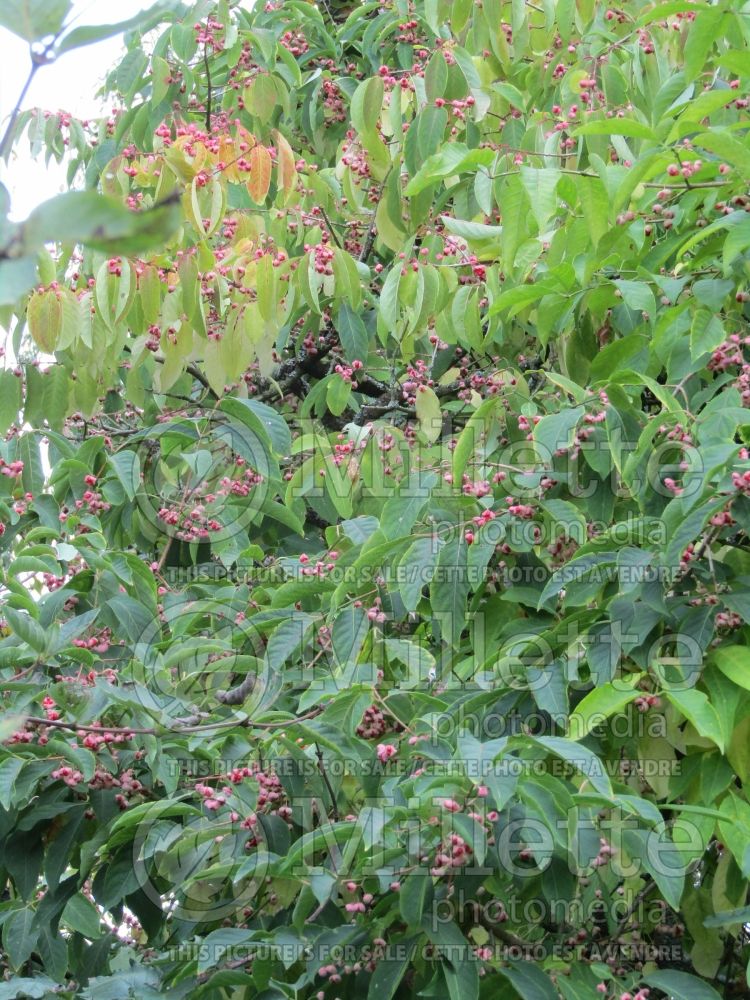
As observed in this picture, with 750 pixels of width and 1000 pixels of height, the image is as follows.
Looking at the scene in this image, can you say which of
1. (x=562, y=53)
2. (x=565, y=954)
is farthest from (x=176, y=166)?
(x=565, y=954)

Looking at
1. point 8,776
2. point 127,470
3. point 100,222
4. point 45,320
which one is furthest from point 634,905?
point 100,222

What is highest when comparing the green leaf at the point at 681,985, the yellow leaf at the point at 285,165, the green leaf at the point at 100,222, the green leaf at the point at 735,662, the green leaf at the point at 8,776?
the green leaf at the point at 100,222

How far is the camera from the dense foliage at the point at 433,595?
2039 mm

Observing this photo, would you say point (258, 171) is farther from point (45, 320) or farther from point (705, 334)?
point (705, 334)

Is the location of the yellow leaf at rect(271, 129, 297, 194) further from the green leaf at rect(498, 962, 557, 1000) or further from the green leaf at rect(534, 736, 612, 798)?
the green leaf at rect(498, 962, 557, 1000)

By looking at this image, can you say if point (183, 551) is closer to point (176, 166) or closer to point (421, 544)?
point (176, 166)

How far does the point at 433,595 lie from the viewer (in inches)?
94.3

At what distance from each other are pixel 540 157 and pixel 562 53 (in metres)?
0.82

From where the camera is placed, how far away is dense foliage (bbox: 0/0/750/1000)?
2.04m

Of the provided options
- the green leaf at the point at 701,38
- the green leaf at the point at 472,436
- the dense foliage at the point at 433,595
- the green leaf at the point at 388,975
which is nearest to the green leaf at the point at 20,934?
the dense foliage at the point at 433,595

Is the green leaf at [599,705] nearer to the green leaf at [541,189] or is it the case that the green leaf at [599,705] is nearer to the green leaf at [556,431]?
the green leaf at [556,431]

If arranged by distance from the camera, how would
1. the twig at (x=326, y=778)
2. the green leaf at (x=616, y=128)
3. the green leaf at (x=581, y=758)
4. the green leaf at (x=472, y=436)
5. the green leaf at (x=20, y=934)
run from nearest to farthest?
the green leaf at (x=581, y=758), the green leaf at (x=616, y=128), the twig at (x=326, y=778), the green leaf at (x=20, y=934), the green leaf at (x=472, y=436)

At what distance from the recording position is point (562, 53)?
3.56m

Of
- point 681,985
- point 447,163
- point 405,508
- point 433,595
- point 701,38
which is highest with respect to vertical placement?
point 701,38
